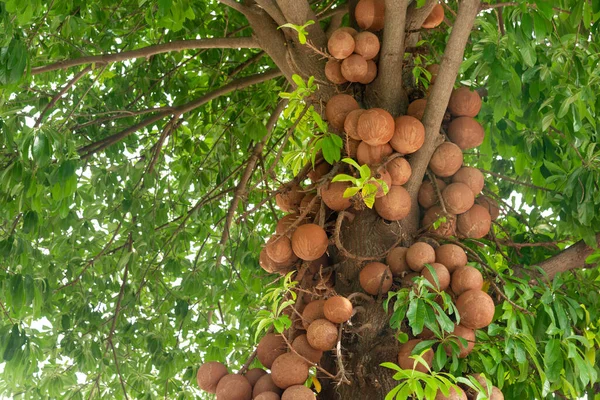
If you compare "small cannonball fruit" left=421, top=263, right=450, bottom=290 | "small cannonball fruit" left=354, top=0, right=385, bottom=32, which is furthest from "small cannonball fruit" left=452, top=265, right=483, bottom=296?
"small cannonball fruit" left=354, top=0, right=385, bottom=32

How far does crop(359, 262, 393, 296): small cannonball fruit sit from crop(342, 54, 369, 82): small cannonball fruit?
0.67 meters

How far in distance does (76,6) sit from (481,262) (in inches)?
109

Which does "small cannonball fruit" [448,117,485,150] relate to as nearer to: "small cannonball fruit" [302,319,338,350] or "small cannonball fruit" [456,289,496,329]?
"small cannonball fruit" [456,289,496,329]

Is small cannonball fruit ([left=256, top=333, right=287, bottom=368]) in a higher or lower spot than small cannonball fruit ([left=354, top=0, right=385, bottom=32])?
lower

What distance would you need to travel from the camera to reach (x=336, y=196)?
225 centimetres

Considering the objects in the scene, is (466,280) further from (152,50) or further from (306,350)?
(152,50)

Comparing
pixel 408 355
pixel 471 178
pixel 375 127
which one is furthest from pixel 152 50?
pixel 408 355

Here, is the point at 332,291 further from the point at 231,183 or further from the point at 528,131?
the point at 231,183

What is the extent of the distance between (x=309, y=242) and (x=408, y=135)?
0.48m

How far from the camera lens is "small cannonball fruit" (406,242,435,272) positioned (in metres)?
2.14

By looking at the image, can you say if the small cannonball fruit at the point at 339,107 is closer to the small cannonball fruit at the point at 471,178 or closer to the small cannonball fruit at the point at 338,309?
the small cannonball fruit at the point at 471,178

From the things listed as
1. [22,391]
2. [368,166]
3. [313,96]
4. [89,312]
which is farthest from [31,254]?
[368,166]

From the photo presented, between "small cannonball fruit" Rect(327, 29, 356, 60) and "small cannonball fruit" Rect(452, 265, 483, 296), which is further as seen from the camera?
"small cannonball fruit" Rect(327, 29, 356, 60)

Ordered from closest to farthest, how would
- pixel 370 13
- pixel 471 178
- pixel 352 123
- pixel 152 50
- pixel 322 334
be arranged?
pixel 322 334
pixel 352 123
pixel 471 178
pixel 370 13
pixel 152 50
